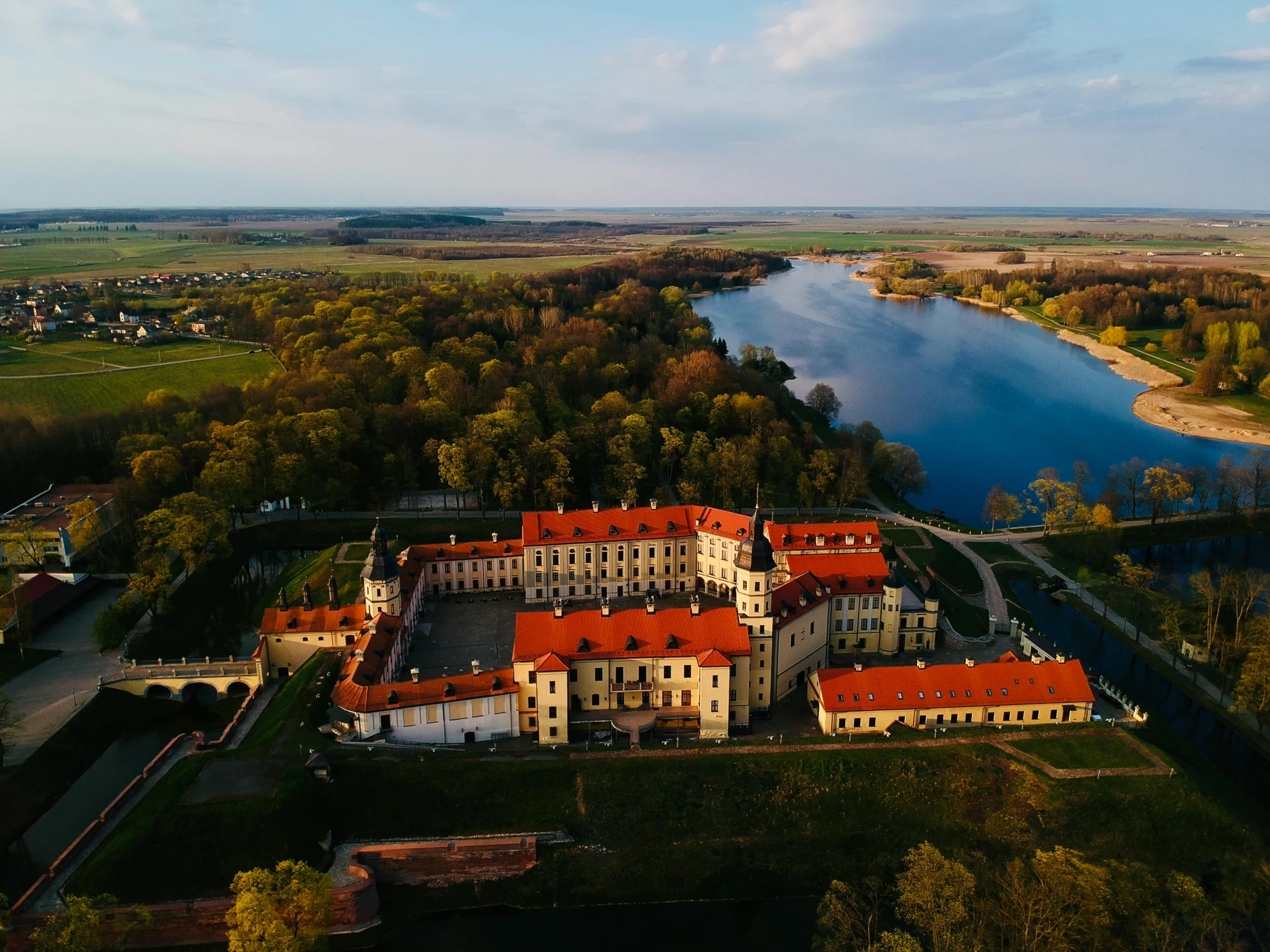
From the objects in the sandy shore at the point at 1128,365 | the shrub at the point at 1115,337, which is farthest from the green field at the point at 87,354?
the shrub at the point at 1115,337

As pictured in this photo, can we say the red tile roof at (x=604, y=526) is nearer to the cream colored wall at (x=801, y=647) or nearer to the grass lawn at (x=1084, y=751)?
the cream colored wall at (x=801, y=647)

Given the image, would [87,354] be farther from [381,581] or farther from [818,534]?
[818,534]

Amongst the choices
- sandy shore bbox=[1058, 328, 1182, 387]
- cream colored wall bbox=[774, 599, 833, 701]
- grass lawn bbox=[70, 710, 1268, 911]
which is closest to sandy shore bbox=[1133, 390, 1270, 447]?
sandy shore bbox=[1058, 328, 1182, 387]

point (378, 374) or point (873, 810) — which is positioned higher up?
point (378, 374)

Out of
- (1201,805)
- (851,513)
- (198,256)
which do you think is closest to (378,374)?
(851,513)

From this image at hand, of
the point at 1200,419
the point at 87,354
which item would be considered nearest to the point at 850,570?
the point at 1200,419

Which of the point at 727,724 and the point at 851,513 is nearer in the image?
the point at 727,724

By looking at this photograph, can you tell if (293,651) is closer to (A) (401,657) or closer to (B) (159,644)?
(A) (401,657)
